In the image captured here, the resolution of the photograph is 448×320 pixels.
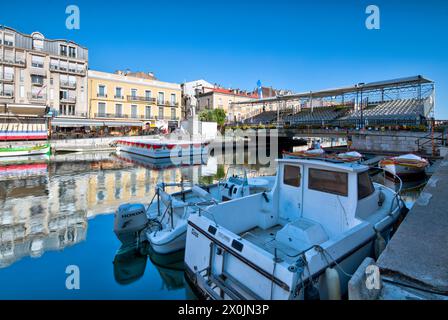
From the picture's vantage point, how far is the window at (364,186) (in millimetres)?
4838

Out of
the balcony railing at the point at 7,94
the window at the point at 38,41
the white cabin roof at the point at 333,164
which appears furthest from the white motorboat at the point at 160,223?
the window at the point at 38,41

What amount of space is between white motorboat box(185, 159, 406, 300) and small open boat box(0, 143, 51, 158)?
25763 millimetres

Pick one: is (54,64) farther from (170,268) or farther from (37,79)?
(170,268)

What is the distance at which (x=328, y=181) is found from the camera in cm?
504

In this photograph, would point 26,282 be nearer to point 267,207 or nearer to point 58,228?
point 58,228

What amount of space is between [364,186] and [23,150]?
28203 mm

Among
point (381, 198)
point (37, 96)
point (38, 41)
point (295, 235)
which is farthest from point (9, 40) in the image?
point (381, 198)

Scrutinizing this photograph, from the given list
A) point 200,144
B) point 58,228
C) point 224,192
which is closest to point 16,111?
point 200,144

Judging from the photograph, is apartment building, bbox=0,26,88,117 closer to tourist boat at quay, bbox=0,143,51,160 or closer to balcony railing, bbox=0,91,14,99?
balcony railing, bbox=0,91,14,99

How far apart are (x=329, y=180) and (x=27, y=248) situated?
7187mm

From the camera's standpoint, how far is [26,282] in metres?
4.92

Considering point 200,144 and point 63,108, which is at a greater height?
point 63,108

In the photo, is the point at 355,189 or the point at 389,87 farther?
the point at 389,87

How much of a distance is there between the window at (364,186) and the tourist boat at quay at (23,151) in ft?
91.2
